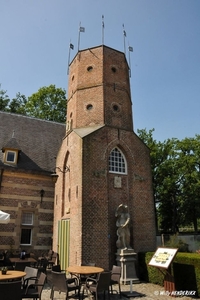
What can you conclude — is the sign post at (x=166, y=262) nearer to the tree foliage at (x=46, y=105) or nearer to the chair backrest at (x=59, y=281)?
the chair backrest at (x=59, y=281)

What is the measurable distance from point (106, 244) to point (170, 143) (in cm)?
2034

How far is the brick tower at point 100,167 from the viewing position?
39.0 feet

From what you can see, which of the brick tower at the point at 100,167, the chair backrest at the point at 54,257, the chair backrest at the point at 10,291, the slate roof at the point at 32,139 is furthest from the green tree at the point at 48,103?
the chair backrest at the point at 10,291

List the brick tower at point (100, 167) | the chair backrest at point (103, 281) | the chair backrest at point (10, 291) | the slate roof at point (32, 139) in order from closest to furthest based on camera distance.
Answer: the chair backrest at point (10, 291) → the chair backrest at point (103, 281) → the brick tower at point (100, 167) → the slate roof at point (32, 139)

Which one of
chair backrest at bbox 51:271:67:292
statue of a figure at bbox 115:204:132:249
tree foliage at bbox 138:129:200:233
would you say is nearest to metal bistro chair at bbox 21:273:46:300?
chair backrest at bbox 51:271:67:292

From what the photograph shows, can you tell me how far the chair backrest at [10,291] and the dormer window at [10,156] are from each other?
11.2 meters

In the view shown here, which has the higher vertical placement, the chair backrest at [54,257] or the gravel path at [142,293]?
the chair backrest at [54,257]

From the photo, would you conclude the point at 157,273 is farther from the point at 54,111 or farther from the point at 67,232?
the point at 54,111

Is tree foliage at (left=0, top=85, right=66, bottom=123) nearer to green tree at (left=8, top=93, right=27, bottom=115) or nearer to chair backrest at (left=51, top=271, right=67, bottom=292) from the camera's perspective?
green tree at (left=8, top=93, right=27, bottom=115)

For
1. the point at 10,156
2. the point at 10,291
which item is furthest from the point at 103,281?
the point at 10,156

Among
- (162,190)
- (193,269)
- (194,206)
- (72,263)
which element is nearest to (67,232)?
(72,263)

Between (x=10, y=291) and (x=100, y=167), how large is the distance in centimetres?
842

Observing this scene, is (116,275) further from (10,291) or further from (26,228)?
(26,228)

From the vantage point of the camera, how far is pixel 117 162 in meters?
13.9
